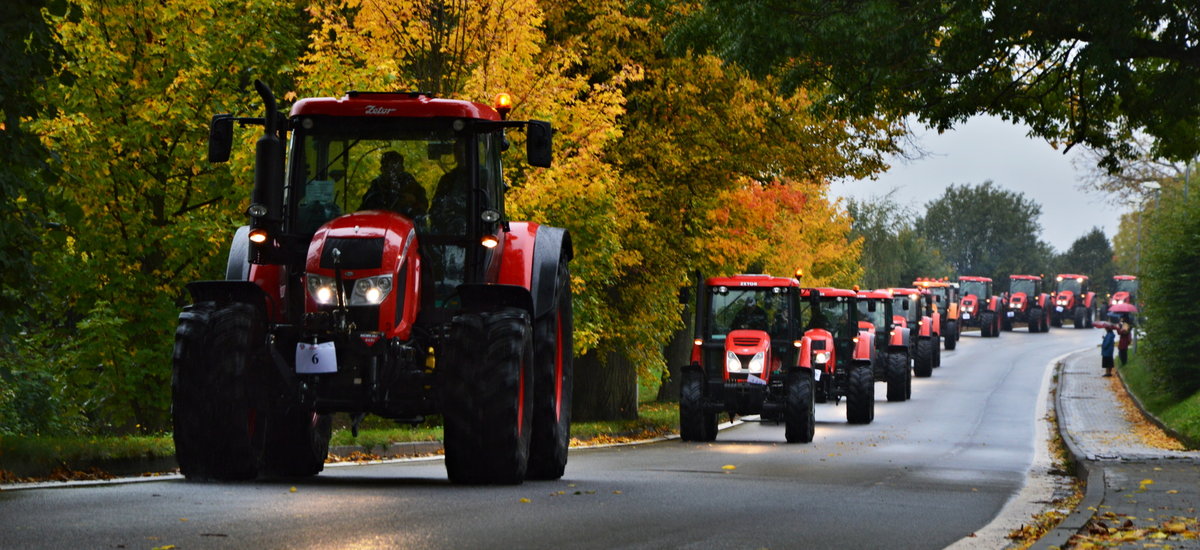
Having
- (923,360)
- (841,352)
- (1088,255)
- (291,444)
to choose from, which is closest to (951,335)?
(923,360)

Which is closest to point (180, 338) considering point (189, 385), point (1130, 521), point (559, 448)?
point (189, 385)

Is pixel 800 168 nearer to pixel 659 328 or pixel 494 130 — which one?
pixel 659 328

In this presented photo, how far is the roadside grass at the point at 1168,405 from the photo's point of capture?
2742 centimetres

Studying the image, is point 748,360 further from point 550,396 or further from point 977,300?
point 977,300

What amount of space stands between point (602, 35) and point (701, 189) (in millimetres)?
3228

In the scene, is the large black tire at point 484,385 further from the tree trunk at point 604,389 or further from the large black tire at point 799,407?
the tree trunk at point 604,389

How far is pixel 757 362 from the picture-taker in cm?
2733

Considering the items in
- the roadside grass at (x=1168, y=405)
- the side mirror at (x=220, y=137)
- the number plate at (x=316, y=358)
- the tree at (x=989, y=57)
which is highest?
the tree at (x=989, y=57)

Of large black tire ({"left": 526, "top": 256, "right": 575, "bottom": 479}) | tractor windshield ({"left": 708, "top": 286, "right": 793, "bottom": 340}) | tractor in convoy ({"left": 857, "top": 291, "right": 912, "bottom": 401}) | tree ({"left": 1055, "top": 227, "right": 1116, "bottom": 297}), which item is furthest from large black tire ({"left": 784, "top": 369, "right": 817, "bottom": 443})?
tree ({"left": 1055, "top": 227, "right": 1116, "bottom": 297})

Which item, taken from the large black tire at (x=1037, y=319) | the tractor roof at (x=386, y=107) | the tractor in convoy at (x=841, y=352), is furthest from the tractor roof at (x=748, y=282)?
the large black tire at (x=1037, y=319)

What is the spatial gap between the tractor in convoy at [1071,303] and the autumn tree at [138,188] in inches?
2981

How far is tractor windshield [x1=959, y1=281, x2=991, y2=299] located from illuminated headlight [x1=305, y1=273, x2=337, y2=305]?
7518 cm

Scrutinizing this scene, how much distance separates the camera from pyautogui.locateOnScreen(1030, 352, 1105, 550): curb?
10553 mm

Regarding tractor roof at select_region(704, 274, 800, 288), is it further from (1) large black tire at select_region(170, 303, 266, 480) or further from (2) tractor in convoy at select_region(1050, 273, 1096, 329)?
(2) tractor in convoy at select_region(1050, 273, 1096, 329)
